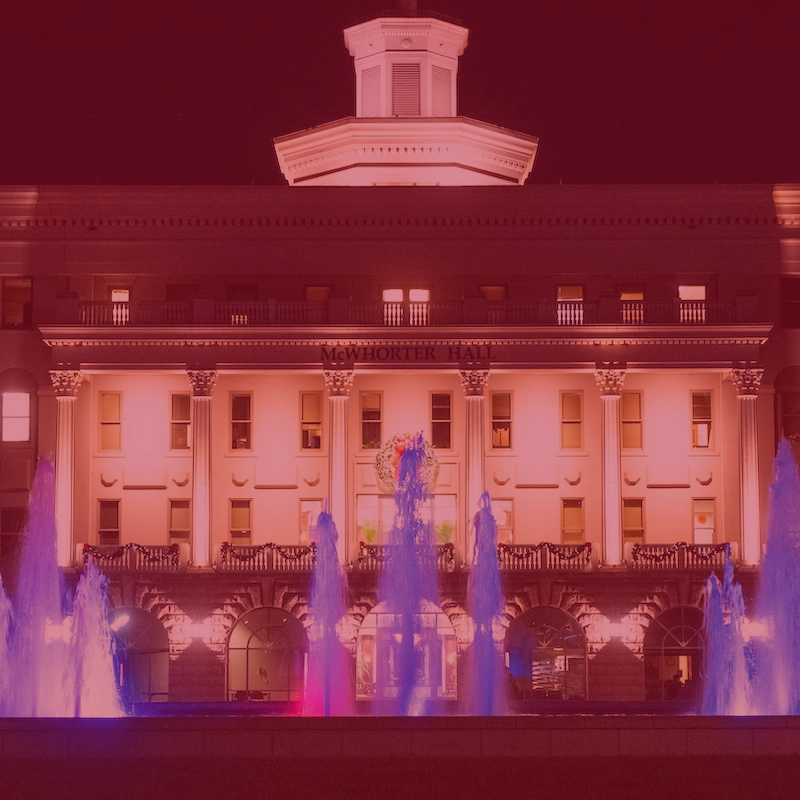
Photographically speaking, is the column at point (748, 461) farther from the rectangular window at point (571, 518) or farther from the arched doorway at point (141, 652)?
the arched doorway at point (141, 652)

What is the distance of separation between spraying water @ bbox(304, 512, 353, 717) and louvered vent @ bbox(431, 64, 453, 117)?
17.9 metres

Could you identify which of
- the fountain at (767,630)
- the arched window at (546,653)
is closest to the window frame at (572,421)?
the arched window at (546,653)

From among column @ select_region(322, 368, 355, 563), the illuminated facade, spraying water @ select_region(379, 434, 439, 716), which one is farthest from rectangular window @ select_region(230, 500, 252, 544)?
spraying water @ select_region(379, 434, 439, 716)

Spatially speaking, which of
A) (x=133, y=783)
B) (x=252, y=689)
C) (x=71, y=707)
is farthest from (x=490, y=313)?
(x=133, y=783)

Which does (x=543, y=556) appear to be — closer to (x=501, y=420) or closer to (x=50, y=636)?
(x=501, y=420)

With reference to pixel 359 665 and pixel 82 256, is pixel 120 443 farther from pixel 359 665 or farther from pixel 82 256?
pixel 359 665

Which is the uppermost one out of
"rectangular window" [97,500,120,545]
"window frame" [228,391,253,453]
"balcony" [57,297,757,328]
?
"balcony" [57,297,757,328]

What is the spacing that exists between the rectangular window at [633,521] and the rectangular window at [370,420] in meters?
8.68

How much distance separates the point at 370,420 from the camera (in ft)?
201

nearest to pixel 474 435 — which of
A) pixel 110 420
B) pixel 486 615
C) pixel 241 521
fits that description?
pixel 486 615

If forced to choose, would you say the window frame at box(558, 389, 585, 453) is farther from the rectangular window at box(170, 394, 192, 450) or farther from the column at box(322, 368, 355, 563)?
the rectangular window at box(170, 394, 192, 450)

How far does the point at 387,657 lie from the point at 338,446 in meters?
7.04

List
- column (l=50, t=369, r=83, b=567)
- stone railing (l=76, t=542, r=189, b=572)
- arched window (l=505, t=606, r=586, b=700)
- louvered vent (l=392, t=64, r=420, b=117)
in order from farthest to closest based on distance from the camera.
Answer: louvered vent (l=392, t=64, r=420, b=117)
column (l=50, t=369, r=83, b=567)
stone railing (l=76, t=542, r=189, b=572)
arched window (l=505, t=606, r=586, b=700)

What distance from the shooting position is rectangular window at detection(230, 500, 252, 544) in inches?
2397
